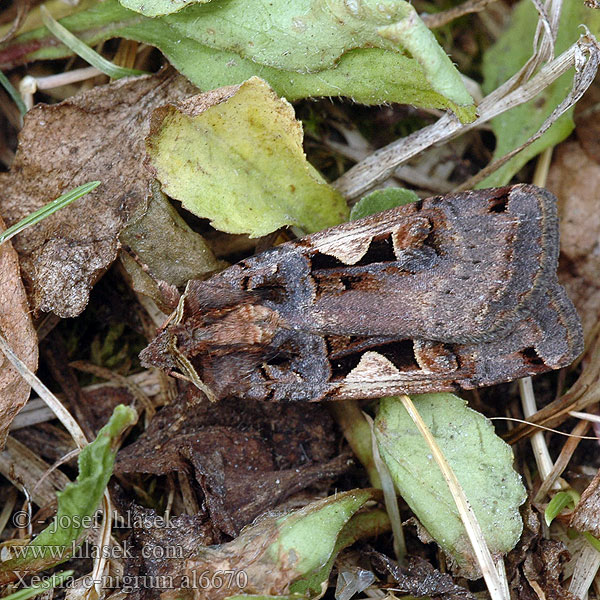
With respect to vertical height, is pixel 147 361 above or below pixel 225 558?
above

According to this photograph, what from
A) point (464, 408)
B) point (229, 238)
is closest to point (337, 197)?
point (229, 238)

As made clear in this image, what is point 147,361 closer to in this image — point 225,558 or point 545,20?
point 225,558

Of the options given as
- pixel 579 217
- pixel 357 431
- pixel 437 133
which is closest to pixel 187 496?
pixel 357 431

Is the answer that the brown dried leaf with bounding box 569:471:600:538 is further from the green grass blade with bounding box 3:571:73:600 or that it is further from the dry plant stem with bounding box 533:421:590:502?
the green grass blade with bounding box 3:571:73:600

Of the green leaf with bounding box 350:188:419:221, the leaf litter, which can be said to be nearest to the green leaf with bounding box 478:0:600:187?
the leaf litter

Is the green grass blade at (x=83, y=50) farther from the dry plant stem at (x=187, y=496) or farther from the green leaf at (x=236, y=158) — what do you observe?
the dry plant stem at (x=187, y=496)

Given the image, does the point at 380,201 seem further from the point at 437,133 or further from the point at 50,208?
the point at 50,208

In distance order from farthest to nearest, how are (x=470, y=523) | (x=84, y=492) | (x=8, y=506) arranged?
(x=8, y=506)
(x=470, y=523)
(x=84, y=492)
